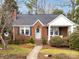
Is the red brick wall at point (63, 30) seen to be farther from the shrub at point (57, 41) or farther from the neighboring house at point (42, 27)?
the shrub at point (57, 41)

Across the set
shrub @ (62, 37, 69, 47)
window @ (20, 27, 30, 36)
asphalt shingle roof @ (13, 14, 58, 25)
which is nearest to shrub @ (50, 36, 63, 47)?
shrub @ (62, 37, 69, 47)

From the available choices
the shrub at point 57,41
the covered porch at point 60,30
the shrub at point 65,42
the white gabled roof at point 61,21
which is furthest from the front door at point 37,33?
the shrub at point 65,42

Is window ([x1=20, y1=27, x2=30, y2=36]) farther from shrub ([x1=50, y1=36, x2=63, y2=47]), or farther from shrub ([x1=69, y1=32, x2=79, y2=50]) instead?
shrub ([x1=69, y1=32, x2=79, y2=50])

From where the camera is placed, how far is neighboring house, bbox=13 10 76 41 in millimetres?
40844

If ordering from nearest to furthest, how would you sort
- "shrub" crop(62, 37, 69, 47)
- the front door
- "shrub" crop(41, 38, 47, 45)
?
"shrub" crop(62, 37, 69, 47)
"shrub" crop(41, 38, 47, 45)
the front door

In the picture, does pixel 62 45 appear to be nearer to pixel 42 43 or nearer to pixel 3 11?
pixel 42 43

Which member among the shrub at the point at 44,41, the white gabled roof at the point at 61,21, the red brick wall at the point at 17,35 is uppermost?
the white gabled roof at the point at 61,21

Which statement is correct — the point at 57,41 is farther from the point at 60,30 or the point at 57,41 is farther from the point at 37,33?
the point at 60,30

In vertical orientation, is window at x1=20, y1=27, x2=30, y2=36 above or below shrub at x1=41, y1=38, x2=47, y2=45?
above

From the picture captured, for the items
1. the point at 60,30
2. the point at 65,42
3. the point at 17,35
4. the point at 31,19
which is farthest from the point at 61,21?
the point at 17,35

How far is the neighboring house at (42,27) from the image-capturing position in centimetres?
4084

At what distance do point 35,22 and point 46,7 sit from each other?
33813 mm

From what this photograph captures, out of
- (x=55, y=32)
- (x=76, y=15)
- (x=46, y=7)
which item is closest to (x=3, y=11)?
(x=55, y=32)

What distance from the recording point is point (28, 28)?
139ft
